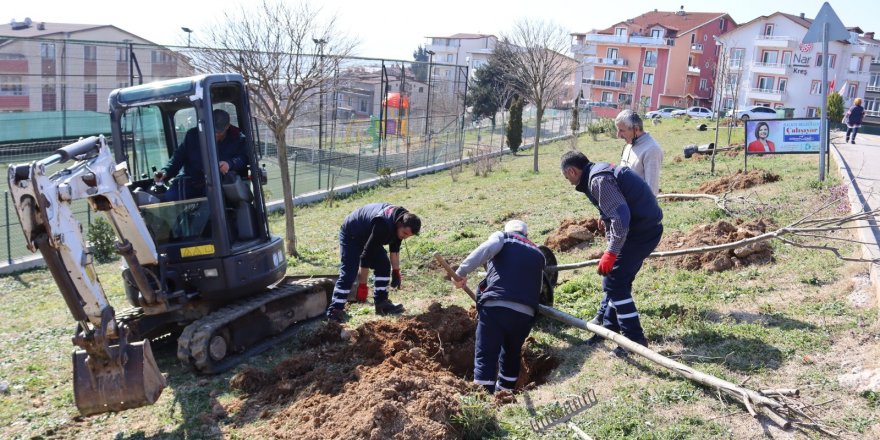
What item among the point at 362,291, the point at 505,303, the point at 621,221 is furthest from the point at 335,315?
the point at 621,221

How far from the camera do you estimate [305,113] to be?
54.2ft

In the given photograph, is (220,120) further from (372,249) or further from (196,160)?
(372,249)

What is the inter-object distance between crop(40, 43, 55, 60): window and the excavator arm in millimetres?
12568

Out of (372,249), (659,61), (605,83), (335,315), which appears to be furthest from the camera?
(605,83)

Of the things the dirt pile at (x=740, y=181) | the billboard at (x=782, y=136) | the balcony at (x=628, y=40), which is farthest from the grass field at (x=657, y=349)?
the balcony at (x=628, y=40)

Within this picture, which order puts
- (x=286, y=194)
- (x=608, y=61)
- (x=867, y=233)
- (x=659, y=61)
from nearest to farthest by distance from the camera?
(x=867, y=233) < (x=286, y=194) < (x=659, y=61) < (x=608, y=61)

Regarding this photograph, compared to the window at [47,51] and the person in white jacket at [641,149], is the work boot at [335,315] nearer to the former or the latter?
the person in white jacket at [641,149]

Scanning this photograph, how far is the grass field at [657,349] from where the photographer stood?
4.81 m

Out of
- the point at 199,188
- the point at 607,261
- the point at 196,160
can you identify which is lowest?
the point at 607,261

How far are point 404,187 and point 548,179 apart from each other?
5.63 metres

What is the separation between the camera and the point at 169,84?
6.85m

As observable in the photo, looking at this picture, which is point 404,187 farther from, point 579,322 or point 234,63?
point 579,322

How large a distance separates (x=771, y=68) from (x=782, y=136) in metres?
49.5

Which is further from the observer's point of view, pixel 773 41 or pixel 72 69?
pixel 773 41
